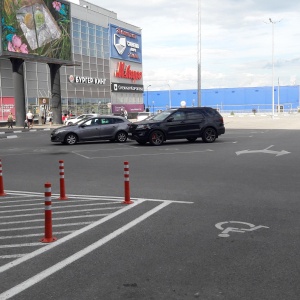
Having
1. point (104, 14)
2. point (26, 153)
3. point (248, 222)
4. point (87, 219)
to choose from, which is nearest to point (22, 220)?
point (87, 219)

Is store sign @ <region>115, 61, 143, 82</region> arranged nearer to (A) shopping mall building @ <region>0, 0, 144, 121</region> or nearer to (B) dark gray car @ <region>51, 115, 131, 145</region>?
(A) shopping mall building @ <region>0, 0, 144, 121</region>

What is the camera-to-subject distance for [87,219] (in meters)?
7.02

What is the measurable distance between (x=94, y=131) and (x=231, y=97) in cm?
8713

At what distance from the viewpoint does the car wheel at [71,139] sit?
22375 mm

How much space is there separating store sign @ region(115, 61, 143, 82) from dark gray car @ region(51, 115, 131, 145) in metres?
40.8

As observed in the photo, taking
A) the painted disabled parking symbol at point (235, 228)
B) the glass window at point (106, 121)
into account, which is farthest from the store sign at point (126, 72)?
the painted disabled parking symbol at point (235, 228)

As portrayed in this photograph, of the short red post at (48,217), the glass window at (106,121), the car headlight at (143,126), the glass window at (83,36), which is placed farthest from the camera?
the glass window at (83,36)

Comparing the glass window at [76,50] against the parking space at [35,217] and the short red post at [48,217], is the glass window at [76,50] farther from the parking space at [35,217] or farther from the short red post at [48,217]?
the short red post at [48,217]

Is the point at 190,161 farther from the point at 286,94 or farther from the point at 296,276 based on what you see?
the point at 286,94

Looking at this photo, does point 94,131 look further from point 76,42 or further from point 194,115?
point 76,42

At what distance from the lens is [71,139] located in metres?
22.5

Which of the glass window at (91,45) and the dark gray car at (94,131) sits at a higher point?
the glass window at (91,45)

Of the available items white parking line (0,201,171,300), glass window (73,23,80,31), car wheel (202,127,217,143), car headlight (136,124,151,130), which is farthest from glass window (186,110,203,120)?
glass window (73,23,80,31)

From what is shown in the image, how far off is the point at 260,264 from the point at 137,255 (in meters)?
1.43
